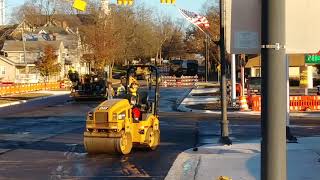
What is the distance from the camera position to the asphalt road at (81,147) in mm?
12938

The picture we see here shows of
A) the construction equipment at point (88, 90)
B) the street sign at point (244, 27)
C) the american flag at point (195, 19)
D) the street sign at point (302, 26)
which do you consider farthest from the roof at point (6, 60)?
the street sign at point (302, 26)

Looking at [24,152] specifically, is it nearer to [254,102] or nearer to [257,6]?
[257,6]

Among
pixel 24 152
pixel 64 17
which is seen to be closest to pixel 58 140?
pixel 24 152

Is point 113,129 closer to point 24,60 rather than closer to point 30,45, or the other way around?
point 24,60

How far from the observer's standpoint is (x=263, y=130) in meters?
4.19

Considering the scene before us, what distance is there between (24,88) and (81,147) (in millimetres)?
46006

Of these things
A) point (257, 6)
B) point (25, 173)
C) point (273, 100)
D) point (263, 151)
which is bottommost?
point (25, 173)

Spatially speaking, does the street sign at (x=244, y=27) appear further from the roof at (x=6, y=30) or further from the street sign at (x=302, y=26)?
the roof at (x=6, y=30)

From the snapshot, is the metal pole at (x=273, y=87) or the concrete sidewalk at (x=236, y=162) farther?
the concrete sidewalk at (x=236, y=162)

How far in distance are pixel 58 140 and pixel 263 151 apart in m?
15.7

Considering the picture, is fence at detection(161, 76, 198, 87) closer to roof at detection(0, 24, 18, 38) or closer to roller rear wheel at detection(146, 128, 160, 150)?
roof at detection(0, 24, 18, 38)

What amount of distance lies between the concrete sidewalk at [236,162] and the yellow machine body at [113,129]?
1463 mm

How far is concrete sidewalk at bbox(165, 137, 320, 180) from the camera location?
11212 mm

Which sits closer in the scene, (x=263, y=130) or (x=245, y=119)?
(x=263, y=130)
